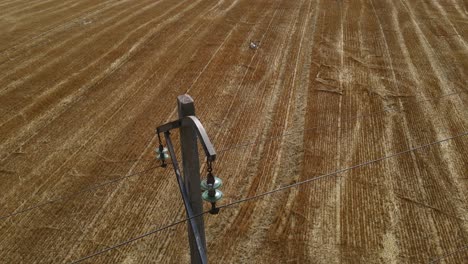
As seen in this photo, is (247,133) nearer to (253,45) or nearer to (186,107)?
(253,45)

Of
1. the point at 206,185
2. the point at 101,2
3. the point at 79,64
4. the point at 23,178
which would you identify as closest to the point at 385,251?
the point at 206,185

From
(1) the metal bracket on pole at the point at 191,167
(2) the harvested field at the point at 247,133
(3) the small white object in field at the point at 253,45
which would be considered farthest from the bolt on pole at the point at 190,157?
(3) the small white object in field at the point at 253,45

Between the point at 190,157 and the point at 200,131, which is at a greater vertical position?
the point at 200,131

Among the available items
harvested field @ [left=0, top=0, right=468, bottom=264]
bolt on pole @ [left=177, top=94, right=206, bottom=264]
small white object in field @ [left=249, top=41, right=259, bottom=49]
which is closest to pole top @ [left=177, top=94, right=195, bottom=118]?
bolt on pole @ [left=177, top=94, right=206, bottom=264]

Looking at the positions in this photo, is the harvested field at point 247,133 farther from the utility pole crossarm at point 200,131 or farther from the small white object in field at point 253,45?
the utility pole crossarm at point 200,131

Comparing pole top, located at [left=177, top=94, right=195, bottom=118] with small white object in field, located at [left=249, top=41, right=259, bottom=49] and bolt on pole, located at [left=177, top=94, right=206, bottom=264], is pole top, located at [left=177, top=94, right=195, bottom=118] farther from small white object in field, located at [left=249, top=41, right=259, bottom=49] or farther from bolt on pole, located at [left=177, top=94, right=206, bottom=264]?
small white object in field, located at [left=249, top=41, right=259, bottom=49]

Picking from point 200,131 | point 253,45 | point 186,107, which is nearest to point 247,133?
point 253,45

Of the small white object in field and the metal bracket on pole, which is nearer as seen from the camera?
the metal bracket on pole

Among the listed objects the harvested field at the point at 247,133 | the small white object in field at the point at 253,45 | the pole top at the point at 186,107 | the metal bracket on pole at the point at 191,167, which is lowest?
the harvested field at the point at 247,133
